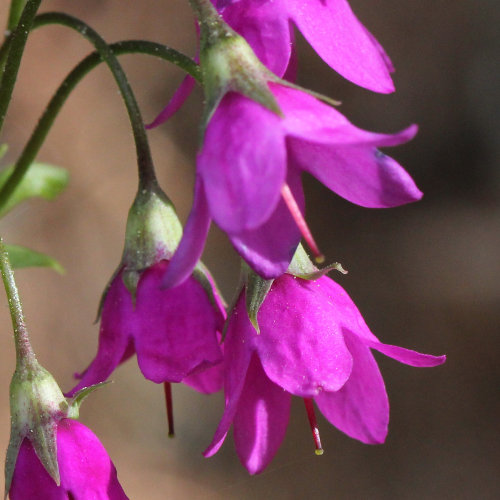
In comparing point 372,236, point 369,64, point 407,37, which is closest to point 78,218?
point 372,236

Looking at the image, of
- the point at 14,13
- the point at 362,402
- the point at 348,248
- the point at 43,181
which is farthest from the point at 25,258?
the point at 348,248

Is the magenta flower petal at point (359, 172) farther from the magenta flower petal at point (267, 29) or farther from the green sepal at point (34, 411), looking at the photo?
the green sepal at point (34, 411)

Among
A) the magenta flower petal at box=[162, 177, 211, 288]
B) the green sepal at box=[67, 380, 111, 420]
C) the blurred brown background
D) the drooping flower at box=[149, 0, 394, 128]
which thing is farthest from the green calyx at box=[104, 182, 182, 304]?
the blurred brown background

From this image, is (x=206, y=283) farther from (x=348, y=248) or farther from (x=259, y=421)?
(x=348, y=248)

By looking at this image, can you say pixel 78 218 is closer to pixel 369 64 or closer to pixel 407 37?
pixel 407 37

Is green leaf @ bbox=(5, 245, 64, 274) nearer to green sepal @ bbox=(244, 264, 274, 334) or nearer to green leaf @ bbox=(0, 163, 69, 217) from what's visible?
green leaf @ bbox=(0, 163, 69, 217)

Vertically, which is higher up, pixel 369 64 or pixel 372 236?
pixel 369 64
